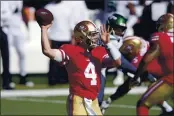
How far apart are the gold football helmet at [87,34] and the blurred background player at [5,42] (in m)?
6.84

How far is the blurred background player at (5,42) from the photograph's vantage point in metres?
14.8

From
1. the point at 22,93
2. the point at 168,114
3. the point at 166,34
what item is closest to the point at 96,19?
the point at 22,93

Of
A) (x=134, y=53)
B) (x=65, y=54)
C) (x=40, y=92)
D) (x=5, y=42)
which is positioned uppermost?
(x=65, y=54)

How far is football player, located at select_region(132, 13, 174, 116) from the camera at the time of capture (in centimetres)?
905

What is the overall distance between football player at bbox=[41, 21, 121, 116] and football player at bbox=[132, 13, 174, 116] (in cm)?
110

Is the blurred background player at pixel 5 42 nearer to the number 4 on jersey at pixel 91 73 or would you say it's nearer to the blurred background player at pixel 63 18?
the blurred background player at pixel 63 18

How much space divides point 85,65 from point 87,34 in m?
0.32

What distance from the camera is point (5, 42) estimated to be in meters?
15.1

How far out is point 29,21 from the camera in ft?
59.8

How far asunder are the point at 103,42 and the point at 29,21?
1038 centimetres

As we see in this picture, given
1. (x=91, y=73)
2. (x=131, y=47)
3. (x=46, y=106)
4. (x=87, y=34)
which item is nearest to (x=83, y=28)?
(x=87, y=34)

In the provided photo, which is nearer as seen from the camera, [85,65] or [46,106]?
[85,65]

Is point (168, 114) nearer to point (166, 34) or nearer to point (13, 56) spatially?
point (166, 34)

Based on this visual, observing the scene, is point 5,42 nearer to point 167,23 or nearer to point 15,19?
point 15,19
